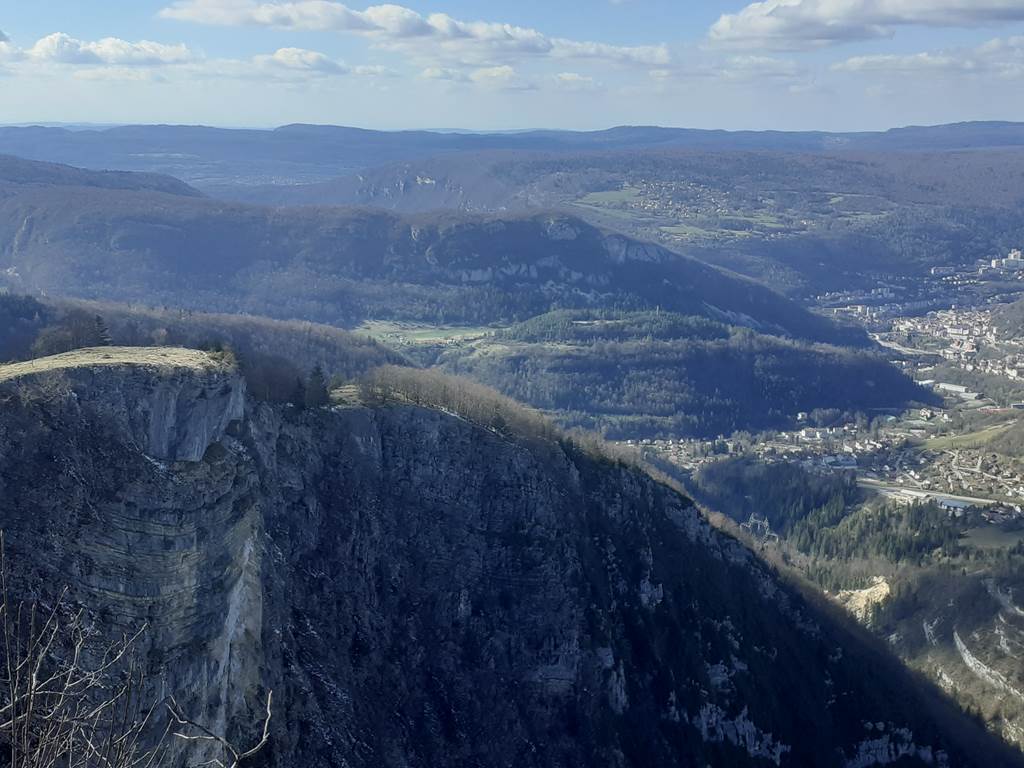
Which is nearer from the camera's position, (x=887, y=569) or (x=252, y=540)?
(x=252, y=540)

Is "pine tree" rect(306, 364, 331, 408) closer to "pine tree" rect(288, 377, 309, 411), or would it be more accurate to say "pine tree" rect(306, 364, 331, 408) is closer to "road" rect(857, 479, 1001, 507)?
"pine tree" rect(288, 377, 309, 411)

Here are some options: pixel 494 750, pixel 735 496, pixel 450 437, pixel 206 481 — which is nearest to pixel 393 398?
pixel 450 437

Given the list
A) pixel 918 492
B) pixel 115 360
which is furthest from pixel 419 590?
pixel 918 492

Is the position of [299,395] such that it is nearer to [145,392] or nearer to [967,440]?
[145,392]

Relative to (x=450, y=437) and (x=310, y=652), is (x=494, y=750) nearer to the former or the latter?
(x=310, y=652)

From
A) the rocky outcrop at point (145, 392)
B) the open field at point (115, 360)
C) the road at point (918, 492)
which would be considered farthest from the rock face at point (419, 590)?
the road at point (918, 492)

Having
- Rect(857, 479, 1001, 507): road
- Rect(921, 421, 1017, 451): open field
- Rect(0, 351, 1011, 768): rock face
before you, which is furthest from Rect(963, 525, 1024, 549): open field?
Rect(921, 421, 1017, 451): open field
